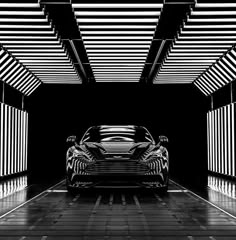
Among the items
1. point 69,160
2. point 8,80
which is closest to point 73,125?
point 8,80

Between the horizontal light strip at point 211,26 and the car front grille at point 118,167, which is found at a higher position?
the horizontal light strip at point 211,26

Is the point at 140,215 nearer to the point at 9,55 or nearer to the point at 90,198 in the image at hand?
the point at 90,198

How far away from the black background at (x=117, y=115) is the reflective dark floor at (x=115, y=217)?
14519 mm

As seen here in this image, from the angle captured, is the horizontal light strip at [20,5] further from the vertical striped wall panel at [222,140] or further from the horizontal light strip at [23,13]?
the vertical striped wall panel at [222,140]

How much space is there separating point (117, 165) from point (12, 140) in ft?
37.2

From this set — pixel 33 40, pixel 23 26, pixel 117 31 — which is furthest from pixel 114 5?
pixel 33 40

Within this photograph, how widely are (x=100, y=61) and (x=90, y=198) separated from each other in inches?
320

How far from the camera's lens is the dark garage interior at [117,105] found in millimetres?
7660

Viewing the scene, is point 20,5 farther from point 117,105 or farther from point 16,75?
point 117,105

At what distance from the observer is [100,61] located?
18.2m

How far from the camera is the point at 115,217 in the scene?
766cm

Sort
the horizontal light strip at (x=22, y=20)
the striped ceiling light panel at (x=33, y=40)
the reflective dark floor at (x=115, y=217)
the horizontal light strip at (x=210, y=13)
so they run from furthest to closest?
the horizontal light strip at (x=22, y=20) → the striped ceiling light panel at (x=33, y=40) → the horizontal light strip at (x=210, y=13) → the reflective dark floor at (x=115, y=217)

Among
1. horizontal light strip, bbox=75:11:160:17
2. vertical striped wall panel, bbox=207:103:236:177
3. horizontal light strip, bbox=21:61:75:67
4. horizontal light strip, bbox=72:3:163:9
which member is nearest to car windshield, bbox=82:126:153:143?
horizontal light strip, bbox=75:11:160:17

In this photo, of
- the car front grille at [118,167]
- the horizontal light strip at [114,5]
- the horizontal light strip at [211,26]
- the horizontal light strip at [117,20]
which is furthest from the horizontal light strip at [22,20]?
the car front grille at [118,167]
